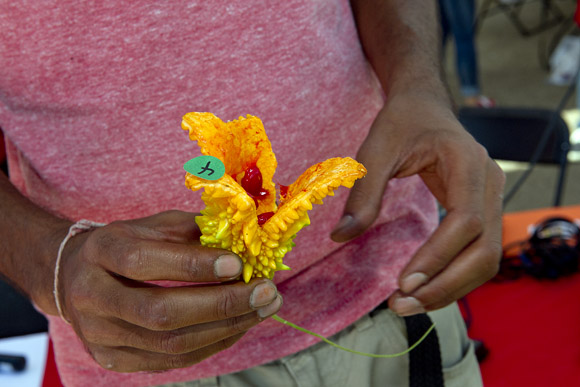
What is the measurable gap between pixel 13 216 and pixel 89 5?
9.8 inches

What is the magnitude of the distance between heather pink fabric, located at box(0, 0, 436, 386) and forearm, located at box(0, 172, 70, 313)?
0.05m

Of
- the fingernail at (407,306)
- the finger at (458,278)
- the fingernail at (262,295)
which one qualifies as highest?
the fingernail at (262,295)

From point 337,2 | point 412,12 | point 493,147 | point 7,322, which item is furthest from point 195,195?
point 493,147

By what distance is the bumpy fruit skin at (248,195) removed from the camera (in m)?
0.46

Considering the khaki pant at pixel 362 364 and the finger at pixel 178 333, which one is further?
the khaki pant at pixel 362 364

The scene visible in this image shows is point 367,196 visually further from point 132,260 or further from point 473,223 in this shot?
point 132,260

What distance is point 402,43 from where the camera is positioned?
0.77 meters

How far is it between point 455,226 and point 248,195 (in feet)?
0.85

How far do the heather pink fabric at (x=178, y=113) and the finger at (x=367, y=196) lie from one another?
8 centimetres

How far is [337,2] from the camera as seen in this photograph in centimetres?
73

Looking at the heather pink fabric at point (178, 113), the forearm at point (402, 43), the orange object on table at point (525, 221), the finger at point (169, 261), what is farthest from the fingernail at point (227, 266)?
the orange object on table at point (525, 221)

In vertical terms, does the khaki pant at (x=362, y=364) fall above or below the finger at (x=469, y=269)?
below

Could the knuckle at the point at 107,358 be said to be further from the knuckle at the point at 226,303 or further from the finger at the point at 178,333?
the knuckle at the point at 226,303

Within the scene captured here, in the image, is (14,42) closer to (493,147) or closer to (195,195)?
(195,195)
